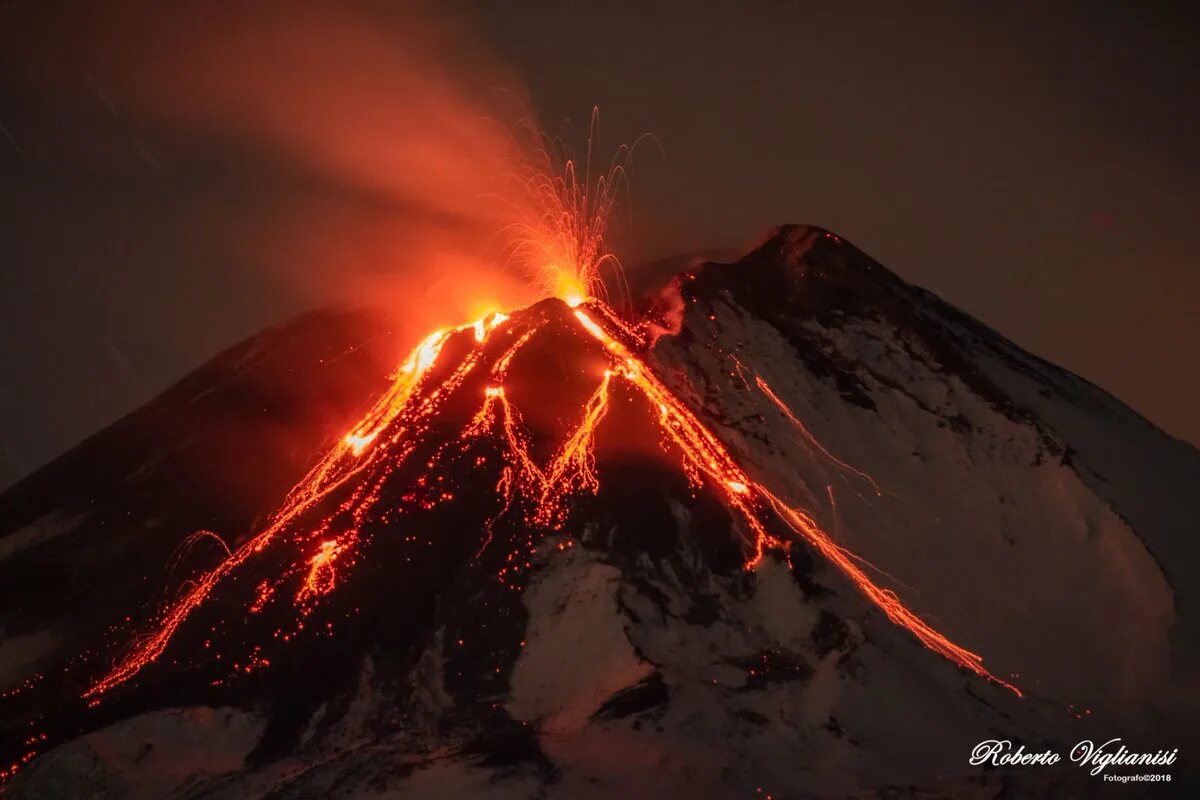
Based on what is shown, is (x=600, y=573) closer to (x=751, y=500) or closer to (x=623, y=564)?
(x=623, y=564)

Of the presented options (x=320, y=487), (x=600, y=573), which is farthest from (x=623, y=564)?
(x=320, y=487)

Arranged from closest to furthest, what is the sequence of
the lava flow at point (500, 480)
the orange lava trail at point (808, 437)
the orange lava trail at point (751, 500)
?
the lava flow at point (500, 480)
the orange lava trail at point (751, 500)
the orange lava trail at point (808, 437)

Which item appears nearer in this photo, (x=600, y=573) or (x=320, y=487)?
(x=600, y=573)

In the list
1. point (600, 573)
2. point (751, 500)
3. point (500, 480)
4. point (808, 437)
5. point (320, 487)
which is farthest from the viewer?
point (808, 437)

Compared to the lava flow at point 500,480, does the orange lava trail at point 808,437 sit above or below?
below

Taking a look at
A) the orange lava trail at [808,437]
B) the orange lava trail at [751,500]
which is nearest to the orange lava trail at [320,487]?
the orange lava trail at [751,500]

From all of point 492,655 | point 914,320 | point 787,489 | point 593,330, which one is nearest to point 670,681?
point 492,655

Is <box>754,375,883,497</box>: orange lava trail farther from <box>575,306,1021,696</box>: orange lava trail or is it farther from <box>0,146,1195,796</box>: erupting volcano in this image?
<box>575,306,1021,696</box>: orange lava trail

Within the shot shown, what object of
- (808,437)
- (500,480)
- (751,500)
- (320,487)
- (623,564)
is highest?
(320,487)

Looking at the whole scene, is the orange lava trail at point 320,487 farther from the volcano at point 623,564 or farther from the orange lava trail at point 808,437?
the orange lava trail at point 808,437

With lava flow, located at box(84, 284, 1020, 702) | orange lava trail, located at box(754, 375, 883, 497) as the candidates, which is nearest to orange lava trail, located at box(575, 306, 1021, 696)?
lava flow, located at box(84, 284, 1020, 702)
